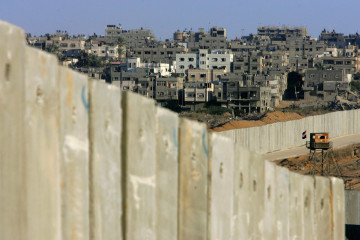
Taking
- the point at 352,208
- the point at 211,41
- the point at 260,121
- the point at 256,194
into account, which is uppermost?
the point at 211,41

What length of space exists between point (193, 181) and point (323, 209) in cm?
262

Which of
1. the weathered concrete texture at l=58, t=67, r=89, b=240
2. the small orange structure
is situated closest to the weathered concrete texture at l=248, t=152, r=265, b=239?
the weathered concrete texture at l=58, t=67, r=89, b=240

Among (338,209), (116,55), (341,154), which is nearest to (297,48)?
(116,55)

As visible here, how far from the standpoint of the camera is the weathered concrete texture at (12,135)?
3.54 metres

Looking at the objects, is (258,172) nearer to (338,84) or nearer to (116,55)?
(338,84)

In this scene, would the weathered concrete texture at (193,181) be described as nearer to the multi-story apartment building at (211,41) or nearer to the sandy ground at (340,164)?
the sandy ground at (340,164)

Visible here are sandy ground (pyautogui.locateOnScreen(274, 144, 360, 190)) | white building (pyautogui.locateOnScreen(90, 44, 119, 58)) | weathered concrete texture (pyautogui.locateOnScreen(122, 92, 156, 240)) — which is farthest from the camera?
white building (pyautogui.locateOnScreen(90, 44, 119, 58))

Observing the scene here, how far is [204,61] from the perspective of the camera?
116m

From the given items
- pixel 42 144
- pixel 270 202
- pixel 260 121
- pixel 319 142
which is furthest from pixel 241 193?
pixel 260 121

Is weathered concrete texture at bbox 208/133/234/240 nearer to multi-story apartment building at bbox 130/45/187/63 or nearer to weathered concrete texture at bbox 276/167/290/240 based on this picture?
weathered concrete texture at bbox 276/167/290/240

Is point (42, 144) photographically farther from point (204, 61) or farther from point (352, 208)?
point (204, 61)

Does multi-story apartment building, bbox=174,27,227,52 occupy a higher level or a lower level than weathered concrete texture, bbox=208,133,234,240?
higher

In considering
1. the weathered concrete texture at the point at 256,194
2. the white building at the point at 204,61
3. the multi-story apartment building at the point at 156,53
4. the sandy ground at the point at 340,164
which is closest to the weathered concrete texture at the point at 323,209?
the weathered concrete texture at the point at 256,194

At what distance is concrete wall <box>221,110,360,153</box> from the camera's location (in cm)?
3738
